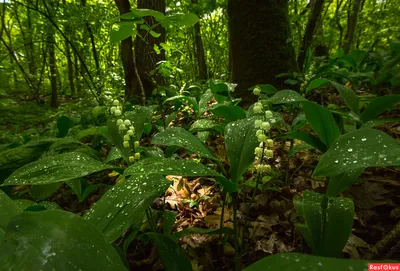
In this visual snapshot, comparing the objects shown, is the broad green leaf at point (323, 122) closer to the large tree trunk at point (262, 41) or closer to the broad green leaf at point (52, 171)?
the broad green leaf at point (52, 171)

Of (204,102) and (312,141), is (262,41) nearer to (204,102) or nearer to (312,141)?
(204,102)

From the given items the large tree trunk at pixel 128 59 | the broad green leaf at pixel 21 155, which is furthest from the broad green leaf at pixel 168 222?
the large tree trunk at pixel 128 59

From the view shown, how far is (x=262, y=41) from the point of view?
10.1 ft

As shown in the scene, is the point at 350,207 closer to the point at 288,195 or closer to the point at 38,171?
the point at 288,195

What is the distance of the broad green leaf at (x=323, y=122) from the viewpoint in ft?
3.53

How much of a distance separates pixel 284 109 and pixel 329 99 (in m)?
0.72

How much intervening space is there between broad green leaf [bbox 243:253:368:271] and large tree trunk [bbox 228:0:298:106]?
2.68 metres

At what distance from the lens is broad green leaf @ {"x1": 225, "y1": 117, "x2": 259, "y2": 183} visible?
1.07m

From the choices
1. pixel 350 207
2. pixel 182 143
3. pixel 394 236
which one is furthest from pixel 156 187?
Result: pixel 394 236

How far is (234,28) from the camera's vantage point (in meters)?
3.27

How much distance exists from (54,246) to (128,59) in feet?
9.80

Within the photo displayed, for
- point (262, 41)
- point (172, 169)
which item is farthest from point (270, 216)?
point (262, 41)

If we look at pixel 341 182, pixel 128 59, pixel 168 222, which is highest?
pixel 128 59

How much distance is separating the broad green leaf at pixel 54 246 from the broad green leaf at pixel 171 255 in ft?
1.70
